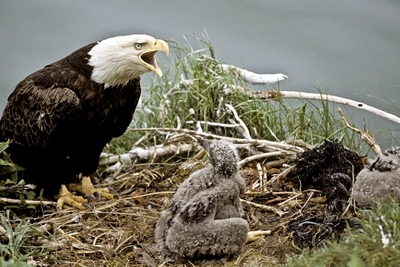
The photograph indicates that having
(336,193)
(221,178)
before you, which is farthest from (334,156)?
(221,178)

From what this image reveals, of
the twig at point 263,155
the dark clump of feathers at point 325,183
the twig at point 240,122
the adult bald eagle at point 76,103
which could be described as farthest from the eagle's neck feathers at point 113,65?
the dark clump of feathers at point 325,183

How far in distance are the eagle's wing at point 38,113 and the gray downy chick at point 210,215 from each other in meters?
0.95

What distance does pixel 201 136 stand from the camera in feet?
15.7

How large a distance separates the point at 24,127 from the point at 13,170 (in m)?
0.29

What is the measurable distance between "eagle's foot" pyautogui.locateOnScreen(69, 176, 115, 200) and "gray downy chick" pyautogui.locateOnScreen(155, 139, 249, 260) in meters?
0.98

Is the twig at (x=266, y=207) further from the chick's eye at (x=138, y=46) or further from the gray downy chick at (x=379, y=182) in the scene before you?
the chick's eye at (x=138, y=46)

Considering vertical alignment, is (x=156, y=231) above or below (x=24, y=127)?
below

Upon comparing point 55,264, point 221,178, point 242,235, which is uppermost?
point 221,178

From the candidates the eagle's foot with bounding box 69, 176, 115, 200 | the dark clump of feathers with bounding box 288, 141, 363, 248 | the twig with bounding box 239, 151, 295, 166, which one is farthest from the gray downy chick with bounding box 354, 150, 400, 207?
the eagle's foot with bounding box 69, 176, 115, 200

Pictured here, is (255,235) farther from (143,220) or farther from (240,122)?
(240,122)

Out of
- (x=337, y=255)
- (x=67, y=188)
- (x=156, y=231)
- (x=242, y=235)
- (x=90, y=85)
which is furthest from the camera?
(x=67, y=188)

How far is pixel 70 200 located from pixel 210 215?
4.34ft

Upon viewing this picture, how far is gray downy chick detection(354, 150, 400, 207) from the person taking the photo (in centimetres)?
336

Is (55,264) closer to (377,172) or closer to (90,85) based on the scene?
(90,85)
